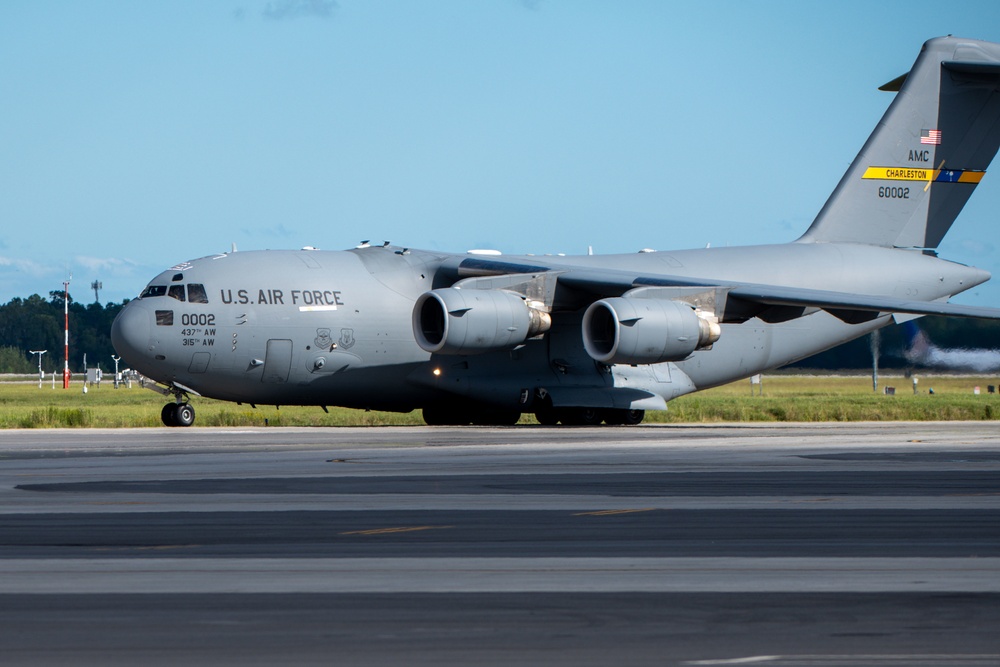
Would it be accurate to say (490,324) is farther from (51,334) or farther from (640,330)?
(51,334)

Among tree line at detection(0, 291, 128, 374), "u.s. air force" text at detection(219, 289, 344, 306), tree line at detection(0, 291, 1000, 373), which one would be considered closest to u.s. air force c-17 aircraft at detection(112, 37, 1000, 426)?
"u.s. air force" text at detection(219, 289, 344, 306)

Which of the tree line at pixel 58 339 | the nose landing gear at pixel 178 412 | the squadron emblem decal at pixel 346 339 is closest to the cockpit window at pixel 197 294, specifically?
the nose landing gear at pixel 178 412

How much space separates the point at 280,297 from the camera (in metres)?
27.6

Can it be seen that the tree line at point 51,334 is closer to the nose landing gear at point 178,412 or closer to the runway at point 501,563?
the nose landing gear at point 178,412

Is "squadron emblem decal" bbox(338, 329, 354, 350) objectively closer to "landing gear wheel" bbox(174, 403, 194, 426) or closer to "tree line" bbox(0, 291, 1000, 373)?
"landing gear wheel" bbox(174, 403, 194, 426)

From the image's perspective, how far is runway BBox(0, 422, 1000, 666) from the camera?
5.85 meters

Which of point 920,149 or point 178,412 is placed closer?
point 178,412

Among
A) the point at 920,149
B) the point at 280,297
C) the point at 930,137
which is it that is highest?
the point at 930,137

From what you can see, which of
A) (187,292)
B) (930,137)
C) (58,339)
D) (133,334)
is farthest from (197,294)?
(58,339)

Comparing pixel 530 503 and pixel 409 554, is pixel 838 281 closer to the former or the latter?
pixel 530 503

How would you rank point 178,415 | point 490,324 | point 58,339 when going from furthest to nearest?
point 58,339, point 178,415, point 490,324

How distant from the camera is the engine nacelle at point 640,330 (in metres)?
26.8

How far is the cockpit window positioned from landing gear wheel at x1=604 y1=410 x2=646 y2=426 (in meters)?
8.60

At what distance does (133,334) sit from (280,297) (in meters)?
2.75
